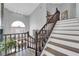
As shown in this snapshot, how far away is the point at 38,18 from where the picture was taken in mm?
2498

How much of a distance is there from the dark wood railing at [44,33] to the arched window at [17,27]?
300 mm

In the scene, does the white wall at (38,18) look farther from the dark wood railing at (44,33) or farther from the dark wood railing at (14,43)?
the dark wood railing at (14,43)

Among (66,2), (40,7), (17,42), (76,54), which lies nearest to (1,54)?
(17,42)

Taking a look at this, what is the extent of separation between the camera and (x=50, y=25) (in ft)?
8.21

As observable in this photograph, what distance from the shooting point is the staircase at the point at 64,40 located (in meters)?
2.28

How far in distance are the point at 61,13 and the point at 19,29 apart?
819 millimetres

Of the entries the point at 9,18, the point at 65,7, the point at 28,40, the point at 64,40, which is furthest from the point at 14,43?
the point at 65,7

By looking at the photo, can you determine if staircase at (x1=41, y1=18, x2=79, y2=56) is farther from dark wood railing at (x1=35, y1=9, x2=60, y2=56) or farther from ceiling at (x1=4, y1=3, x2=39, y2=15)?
ceiling at (x1=4, y1=3, x2=39, y2=15)

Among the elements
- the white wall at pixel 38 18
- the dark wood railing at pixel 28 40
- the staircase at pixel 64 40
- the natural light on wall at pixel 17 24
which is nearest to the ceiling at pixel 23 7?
the white wall at pixel 38 18

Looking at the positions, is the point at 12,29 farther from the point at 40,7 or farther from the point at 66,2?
the point at 66,2

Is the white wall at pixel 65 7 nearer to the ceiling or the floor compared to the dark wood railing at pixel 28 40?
nearer to the ceiling

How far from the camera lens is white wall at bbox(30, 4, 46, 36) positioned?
2465 millimetres

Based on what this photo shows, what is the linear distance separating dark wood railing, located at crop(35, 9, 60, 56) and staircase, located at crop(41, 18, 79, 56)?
0.06 metres

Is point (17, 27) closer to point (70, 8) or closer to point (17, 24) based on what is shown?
point (17, 24)
